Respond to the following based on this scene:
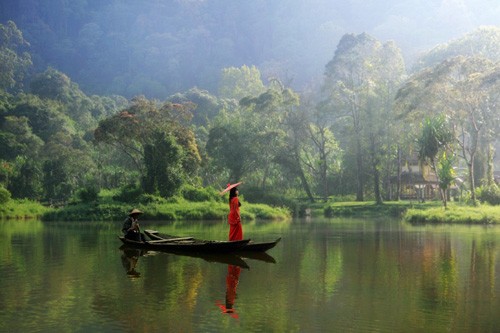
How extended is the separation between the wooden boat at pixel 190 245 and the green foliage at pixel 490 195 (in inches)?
1409

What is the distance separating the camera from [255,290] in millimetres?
14641

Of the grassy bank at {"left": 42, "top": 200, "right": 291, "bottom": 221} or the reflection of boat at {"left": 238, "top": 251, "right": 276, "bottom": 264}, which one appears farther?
the grassy bank at {"left": 42, "top": 200, "right": 291, "bottom": 221}

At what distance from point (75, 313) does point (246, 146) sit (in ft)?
172

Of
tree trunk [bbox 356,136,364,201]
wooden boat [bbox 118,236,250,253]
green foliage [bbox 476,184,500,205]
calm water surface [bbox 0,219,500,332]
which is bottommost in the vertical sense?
calm water surface [bbox 0,219,500,332]

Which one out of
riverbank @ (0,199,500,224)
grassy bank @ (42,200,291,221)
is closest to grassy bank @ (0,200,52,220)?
riverbank @ (0,199,500,224)

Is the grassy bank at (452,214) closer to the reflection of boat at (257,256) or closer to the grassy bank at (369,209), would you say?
the grassy bank at (369,209)

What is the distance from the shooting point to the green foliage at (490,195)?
5116cm

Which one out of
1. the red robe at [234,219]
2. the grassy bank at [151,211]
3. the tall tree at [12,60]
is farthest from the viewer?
the tall tree at [12,60]

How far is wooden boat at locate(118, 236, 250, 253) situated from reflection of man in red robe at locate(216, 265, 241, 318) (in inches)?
80.5

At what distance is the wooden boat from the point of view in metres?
21.0

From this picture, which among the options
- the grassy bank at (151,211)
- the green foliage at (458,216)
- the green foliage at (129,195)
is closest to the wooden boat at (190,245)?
the grassy bank at (151,211)

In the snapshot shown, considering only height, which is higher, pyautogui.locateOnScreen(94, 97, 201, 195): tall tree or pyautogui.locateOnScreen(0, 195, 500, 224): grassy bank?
pyautogui.locateOnScreen(94, 97, 201, 195): tall tree

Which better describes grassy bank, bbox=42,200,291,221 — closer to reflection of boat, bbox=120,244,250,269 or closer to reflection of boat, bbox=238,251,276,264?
reflection of boat, bbox=120,244,250,269

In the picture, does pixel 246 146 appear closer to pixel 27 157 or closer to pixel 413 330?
pixel 27 157
